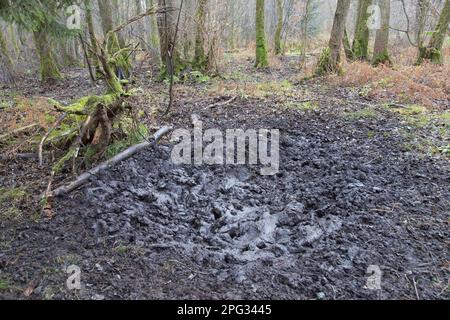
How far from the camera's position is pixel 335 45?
10156mm

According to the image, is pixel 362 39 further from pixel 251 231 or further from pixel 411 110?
pixel 251 231

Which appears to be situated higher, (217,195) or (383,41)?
(383,41)

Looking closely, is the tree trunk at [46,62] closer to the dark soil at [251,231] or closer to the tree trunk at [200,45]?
the tree trunk at [200,45]

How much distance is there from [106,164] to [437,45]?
10.5 metres

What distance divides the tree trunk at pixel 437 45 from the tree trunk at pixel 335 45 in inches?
111

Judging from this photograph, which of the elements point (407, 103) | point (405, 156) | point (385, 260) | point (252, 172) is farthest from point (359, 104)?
point (385, 260)

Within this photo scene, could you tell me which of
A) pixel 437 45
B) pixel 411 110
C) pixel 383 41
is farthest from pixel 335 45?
pixel 411 110

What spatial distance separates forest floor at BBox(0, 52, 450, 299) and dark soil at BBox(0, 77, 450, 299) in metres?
0.01

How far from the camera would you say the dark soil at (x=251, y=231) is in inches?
120

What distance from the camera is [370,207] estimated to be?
13.6 ft

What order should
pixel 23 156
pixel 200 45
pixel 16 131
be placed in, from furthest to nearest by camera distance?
pixel 200 45 < pixel 16 131 < pixel 23 156

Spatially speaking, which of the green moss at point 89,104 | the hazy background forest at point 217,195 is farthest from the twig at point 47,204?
the green moss at point 89,104

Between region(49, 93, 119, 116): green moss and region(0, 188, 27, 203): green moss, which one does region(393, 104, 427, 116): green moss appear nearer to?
region(49, 93, 119, 116): green moss
